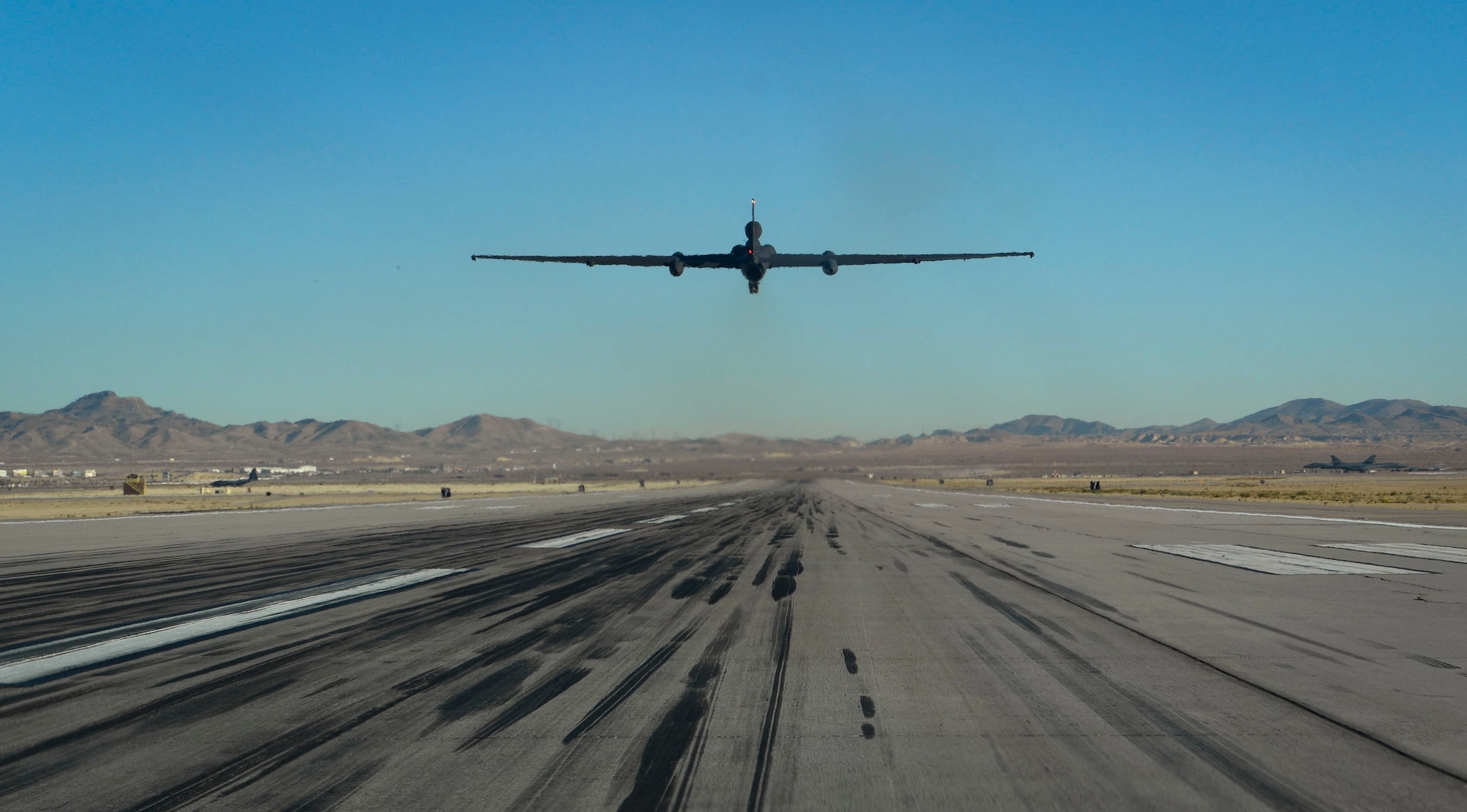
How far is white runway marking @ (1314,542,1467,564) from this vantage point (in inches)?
717

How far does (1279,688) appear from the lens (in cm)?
736

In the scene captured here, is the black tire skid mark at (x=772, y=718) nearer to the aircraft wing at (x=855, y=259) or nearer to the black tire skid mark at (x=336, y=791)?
the black tire skid mark at (x=336, y=791)

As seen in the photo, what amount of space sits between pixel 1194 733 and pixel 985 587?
7944 mm

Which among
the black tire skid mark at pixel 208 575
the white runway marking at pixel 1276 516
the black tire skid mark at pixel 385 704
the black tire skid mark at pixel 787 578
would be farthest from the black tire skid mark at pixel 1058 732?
the white runway marking at pixel 1276 516

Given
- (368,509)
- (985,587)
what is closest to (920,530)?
(985,587)

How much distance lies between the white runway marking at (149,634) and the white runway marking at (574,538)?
27.0 ft

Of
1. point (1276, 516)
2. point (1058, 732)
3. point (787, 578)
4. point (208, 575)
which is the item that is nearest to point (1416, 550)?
point (1276, 516)

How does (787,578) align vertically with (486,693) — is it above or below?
below

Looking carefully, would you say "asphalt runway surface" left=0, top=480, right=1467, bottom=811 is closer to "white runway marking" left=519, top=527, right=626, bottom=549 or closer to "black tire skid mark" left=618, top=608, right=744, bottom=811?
"black tire skid mark" left=618, top=608, right=744, bottom=811

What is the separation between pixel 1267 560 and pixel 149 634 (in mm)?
20803

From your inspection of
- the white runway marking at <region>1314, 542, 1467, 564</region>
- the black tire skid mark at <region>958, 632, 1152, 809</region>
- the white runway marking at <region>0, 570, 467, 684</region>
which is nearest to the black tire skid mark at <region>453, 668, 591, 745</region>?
the black tire skid mark at <region>958, 632, 1152, 809</region>

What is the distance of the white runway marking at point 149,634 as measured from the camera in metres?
8.11

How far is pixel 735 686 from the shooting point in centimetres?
750

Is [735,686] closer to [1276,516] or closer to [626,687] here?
[626,687]
